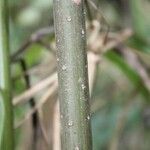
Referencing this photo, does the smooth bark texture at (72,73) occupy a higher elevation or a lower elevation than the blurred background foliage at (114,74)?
lower

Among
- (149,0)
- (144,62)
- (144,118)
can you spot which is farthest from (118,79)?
(144,62)

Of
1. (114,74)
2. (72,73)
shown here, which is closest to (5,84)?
(72,73)

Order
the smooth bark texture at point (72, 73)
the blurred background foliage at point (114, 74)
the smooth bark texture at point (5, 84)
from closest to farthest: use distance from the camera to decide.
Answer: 1. the smooth bark texture at point (72, 73)
2. the smooth bark texture at point (5, 84)
3. the blurred background foliage at point (114, 74)

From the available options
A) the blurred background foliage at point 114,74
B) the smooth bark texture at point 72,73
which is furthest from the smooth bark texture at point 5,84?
the blurred background foliage at point 114,74

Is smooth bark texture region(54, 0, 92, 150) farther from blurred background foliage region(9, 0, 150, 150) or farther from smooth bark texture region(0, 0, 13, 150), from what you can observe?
blurred background foliage region(9, 0, 150, 150)

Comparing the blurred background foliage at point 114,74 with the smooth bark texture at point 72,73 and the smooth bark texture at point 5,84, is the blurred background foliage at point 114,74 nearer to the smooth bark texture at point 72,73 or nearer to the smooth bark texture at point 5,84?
the smooth bark texture at point 5,84

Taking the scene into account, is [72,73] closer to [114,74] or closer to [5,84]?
[5,84]

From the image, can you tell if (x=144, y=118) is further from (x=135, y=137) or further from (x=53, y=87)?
(x=53, y=87)
